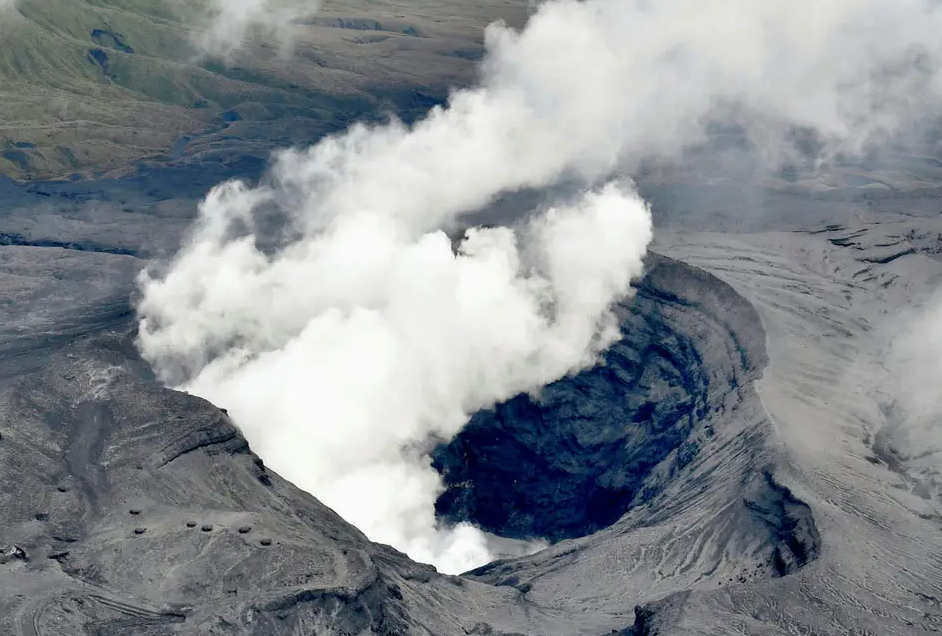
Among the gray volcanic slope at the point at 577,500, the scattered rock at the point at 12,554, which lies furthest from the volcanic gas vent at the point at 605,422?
the scattered rock at the point at 12,554

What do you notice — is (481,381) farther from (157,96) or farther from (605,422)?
(157,96)

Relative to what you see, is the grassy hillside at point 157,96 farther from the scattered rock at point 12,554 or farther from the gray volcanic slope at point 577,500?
the scattered rock at point 12,554

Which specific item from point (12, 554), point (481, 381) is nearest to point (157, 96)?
point (481, 381)

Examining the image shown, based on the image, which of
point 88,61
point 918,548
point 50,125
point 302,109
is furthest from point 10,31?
point 918,548

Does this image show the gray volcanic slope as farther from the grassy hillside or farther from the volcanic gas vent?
the grassy hillside

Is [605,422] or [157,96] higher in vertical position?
[157,96]
